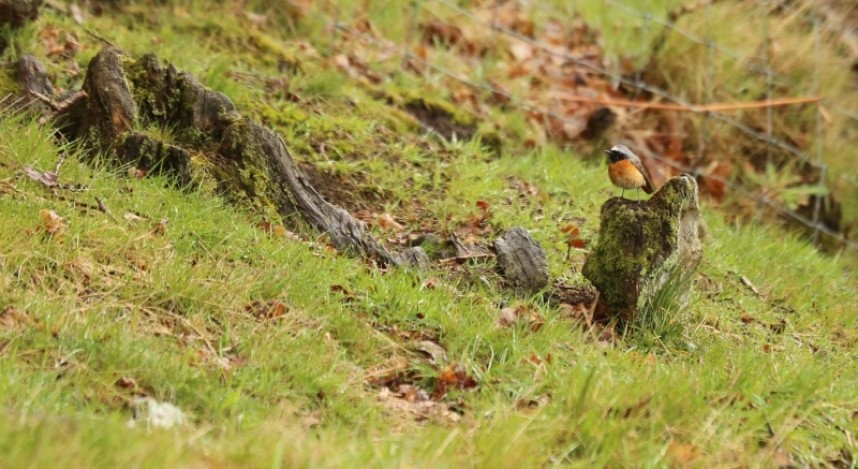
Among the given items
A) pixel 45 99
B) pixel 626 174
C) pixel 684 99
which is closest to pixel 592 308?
pixel 626 174

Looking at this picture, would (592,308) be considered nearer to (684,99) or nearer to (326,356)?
(326,356)

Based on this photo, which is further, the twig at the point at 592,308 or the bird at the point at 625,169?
the bird at the point at 625,169

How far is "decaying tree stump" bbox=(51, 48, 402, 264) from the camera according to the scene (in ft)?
15.8

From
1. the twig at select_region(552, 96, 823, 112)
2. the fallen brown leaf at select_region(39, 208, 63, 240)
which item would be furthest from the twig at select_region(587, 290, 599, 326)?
the twig at select_region(552, 96, 823, 112)

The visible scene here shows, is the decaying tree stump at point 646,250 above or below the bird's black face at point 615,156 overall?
below

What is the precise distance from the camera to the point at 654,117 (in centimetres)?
805

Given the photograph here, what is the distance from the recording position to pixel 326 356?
150 inches

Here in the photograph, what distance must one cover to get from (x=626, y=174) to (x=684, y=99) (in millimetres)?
3481

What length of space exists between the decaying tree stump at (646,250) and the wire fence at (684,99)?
9.79ft

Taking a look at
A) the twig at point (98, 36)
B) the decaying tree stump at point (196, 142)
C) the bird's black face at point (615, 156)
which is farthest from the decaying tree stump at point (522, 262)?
the twig at point (98, 36)

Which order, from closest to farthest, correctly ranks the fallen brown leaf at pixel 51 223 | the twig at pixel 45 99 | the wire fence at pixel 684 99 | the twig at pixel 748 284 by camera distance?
the fallen brown leaf at pixel 51 223
the twig at pixel 45 99
the twig at pixel 748 284
the wire fence at pixel 684 99

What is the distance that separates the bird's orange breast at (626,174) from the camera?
4.86m

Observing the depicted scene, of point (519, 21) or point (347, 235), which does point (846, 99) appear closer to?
point (519, 21)

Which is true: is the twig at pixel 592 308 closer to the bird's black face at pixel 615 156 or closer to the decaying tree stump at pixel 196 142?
the bird's black face at pixel 615 156
